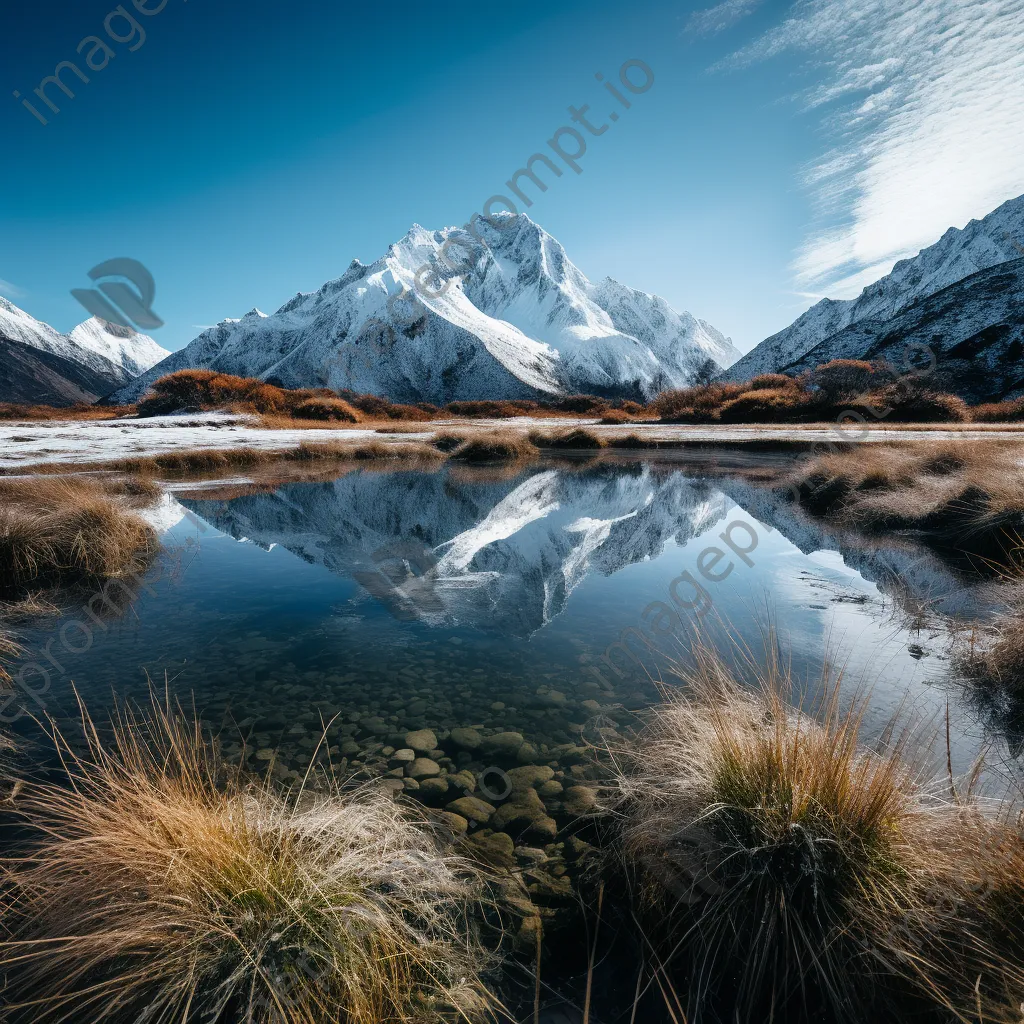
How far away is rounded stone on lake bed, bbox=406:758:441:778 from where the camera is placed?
13.1 ft

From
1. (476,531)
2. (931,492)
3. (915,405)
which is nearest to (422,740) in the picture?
(476,531)

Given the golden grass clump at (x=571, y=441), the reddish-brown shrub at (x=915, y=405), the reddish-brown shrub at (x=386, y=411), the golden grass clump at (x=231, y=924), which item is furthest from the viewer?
the reddish-brown shrub at (x=386, y=411)

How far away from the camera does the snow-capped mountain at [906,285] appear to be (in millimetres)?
144125

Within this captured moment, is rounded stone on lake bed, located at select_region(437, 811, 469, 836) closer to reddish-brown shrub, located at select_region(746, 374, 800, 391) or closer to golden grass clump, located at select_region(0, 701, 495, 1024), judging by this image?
golden grass clump, located at select_region(0, 701, 495, 1024)

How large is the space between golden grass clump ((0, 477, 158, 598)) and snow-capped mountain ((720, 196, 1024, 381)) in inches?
5710

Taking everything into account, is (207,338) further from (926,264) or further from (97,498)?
(926,264)

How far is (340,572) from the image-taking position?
9578 millimetres

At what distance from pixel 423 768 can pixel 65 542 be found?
8.26 metres

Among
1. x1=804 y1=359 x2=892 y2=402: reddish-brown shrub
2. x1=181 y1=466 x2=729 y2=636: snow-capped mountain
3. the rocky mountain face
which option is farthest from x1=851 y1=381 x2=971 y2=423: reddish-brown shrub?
x1=181 y1=466 x2=729 y2=636: snow-capped mountain

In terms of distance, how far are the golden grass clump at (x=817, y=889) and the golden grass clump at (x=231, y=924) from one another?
3.55 ft

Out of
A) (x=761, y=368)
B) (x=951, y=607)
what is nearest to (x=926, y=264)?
(x=761, y=368)

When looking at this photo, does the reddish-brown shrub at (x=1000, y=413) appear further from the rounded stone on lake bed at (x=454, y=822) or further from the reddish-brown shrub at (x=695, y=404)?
the rounded stone on lake bed at (x=454, y=822)

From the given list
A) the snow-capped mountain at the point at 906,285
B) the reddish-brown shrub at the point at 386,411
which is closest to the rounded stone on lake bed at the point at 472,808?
the reddish-brown shrub at the point at 386,411

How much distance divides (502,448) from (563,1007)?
A: 27321 mm
